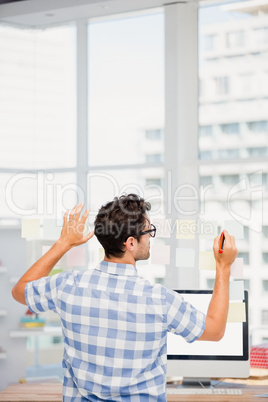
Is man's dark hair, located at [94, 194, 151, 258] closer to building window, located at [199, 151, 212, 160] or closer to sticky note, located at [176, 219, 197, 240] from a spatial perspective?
sticky note, located at [176, 219, 197, 240]

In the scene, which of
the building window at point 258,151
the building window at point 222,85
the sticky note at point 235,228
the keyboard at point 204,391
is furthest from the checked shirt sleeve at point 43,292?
the building window at point 222,85

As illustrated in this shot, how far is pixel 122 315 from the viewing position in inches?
58.1

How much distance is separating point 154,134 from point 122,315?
2794 millimetres

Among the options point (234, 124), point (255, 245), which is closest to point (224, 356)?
point (255, 245)

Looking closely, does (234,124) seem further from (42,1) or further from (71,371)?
(71,371)

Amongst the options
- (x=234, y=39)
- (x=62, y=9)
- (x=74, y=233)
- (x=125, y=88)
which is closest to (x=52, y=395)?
(x=74, y=233)

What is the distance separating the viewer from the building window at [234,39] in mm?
4000

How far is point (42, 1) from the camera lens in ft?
13.0

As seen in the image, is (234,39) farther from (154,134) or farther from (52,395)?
(52,395)

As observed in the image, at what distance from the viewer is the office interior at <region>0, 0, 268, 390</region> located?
3.93 meters

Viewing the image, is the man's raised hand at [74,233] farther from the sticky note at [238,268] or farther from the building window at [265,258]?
the building window at [265,258]

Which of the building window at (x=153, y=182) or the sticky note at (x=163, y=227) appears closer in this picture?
the sticky note at (x=163, y=227)

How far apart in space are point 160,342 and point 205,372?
1.21 meters

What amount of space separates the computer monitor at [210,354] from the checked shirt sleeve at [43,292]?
1190mm
